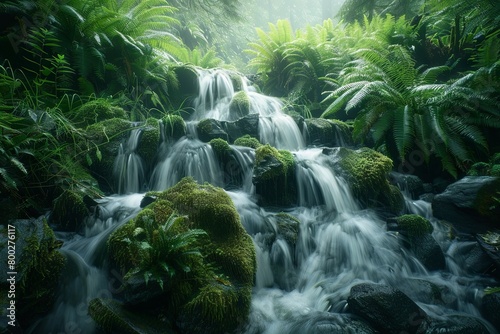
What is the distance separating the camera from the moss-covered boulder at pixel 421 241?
11.3 feet

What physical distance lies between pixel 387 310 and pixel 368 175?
2537 mm

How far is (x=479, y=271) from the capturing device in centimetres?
329

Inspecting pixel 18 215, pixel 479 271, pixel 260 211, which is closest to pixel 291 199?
pixel 260 211

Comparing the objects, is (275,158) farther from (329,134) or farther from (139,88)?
(139,88)

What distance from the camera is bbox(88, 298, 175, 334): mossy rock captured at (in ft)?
6.56

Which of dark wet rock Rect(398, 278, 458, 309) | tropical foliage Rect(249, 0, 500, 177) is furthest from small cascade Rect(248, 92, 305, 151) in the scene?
dark wet rock Rect(398, 278, 458, 309)

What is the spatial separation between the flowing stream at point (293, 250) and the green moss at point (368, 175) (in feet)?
0.55

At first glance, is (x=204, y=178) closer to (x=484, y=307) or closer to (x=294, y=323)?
(x=294, y=323)

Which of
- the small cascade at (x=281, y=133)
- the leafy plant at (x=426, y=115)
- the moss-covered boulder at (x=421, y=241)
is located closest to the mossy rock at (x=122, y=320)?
the moss-covered boulder at (x=421, y=241)

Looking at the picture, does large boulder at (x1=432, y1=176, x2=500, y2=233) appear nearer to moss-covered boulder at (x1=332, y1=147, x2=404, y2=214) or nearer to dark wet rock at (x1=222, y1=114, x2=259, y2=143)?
moss-covered boulder at (x1=332, y1=147, x2=404, y2=214)

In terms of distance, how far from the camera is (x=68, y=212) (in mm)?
3309

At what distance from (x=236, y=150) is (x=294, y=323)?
3.07 m

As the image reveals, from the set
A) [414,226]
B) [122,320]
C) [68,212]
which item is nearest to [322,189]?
[414,226]

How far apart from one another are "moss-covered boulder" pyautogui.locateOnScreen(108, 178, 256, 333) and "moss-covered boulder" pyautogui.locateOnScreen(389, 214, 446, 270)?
7.32ft
